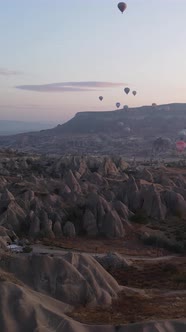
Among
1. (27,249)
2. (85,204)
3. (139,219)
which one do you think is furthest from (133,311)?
(139,219)

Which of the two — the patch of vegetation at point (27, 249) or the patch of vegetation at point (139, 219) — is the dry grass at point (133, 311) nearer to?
the patch of vegetation at point (27, 249)

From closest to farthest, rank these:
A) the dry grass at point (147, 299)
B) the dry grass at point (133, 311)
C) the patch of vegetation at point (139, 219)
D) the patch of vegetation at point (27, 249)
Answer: the dry grass at point (133, 311) → the dry grass at point (147, 299) → the patch of vegetation at point (27, 249) → the patch of vegetation at point (139, 219)

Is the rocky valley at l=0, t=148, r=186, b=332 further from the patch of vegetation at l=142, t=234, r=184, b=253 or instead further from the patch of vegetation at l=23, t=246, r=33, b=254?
the patch of vegetation at l=23, t=246, r=33, b=254

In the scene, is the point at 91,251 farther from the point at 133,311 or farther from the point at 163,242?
the point at 133,311

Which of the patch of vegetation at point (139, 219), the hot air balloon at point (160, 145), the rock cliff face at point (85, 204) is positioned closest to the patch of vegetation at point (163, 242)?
the rock cliff face at point (85, 204)

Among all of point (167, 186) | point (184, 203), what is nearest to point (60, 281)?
point (184, 203)

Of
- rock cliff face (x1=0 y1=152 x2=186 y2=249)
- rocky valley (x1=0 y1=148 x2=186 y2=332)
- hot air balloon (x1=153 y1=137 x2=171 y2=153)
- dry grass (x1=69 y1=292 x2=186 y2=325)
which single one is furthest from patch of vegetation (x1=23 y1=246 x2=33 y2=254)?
Answer: hot air balloon (x1=153 y1=137 x2=171 y2=153)

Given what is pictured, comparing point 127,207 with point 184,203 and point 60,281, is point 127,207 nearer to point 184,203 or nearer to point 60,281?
point 184,203

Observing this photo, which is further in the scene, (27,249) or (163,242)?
(163,242)
